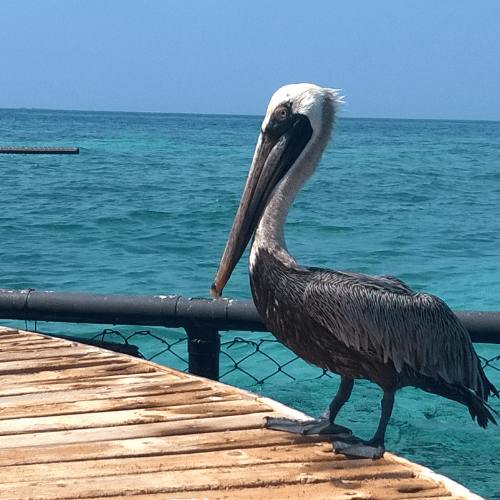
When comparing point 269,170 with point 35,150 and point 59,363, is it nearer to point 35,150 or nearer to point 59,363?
point 59,363

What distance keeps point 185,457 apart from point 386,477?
0.61 metres

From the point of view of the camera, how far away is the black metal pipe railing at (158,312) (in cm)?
332

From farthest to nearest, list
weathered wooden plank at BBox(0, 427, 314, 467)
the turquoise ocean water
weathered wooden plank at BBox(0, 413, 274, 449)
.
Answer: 1. the turquoise ocean water
2. weathered wooden plank at BBox(0, 413, 274, 449)
3. weathered wooden plank at BBox(0, 427, 314, 467)

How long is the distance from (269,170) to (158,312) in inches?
41.1

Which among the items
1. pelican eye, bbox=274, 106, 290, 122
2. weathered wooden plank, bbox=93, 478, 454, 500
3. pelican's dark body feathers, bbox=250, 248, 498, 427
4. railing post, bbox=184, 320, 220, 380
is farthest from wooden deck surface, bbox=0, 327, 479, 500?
pelican eye, bbox=274, 106, 290, 122

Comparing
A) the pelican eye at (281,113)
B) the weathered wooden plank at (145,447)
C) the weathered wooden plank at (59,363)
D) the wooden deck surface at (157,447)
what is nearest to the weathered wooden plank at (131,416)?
the wooden deck surface at (157,447)

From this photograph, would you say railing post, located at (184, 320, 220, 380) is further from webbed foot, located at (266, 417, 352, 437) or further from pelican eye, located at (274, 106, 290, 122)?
pelican eye, located at (274, 106, 290, 122)

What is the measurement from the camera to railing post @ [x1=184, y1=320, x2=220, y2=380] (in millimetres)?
3455

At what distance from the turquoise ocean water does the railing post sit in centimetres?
118

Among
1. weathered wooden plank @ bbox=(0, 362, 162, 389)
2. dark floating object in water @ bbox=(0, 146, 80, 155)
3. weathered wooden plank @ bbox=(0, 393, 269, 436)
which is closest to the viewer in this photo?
weathered wooden plank @ bbox=(0, 393, 269, 436)

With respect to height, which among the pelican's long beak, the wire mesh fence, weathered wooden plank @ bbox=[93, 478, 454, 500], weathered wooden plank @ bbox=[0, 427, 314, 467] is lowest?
the wire mesh fence

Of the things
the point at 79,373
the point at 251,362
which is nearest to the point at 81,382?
the point at 79,373

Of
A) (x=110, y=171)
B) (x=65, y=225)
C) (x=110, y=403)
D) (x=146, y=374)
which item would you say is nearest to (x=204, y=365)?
(x=146, y=374)

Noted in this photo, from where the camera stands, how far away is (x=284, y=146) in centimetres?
265
